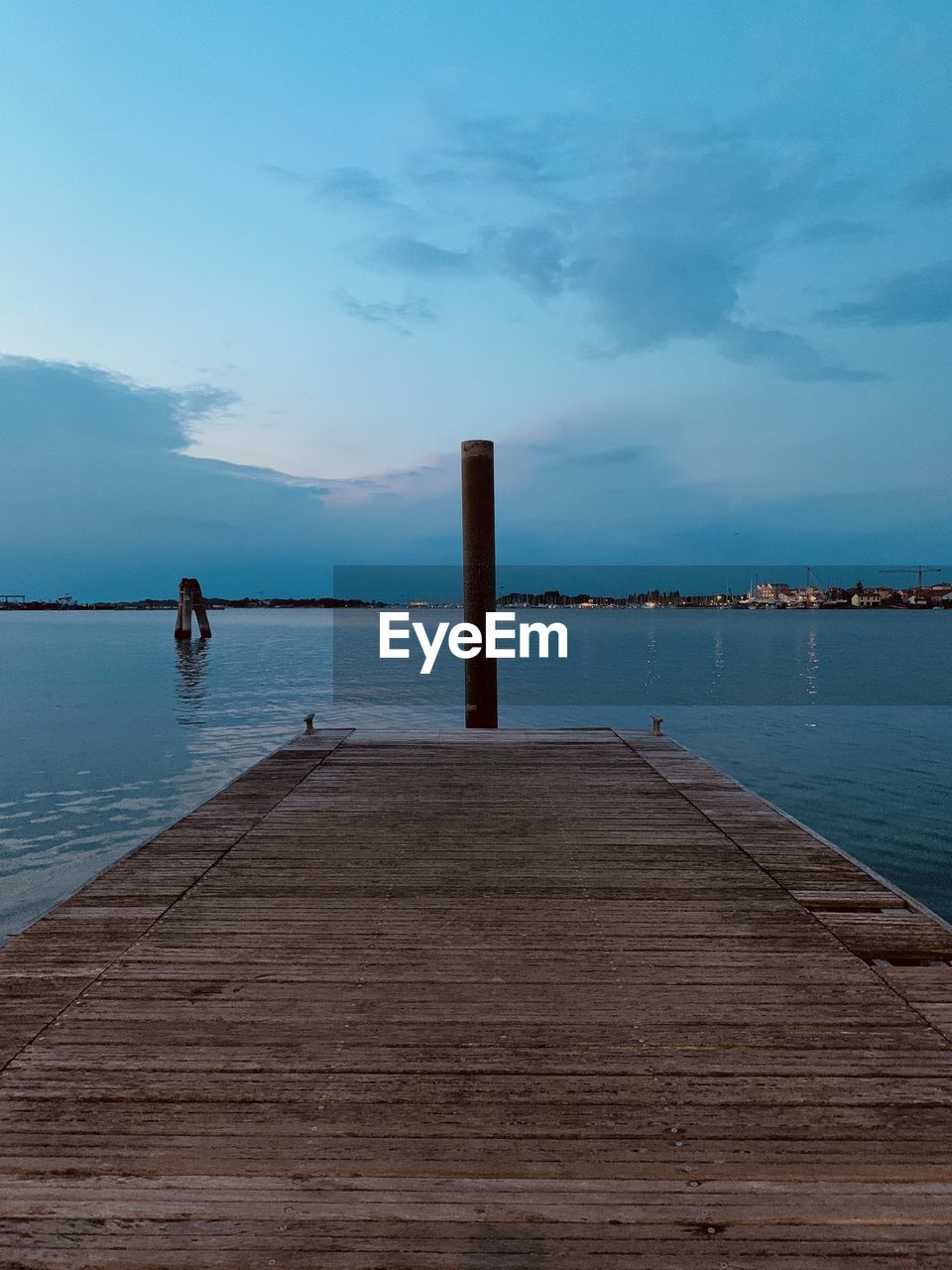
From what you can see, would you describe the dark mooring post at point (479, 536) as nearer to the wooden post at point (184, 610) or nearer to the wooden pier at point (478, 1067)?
the wooden pier at point (478, 1067)

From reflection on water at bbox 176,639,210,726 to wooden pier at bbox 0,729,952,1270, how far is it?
23.0 m

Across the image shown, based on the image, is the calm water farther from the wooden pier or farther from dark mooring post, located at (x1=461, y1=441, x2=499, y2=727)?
dark mooring post, located at (x1=461, y1=441, x2=499, y2=727)

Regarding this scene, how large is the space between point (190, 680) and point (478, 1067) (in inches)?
1668

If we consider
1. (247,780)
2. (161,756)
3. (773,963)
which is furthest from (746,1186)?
(161,756)

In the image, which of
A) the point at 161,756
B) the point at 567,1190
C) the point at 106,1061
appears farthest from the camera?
the point at 161,756

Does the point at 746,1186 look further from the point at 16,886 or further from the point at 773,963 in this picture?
the point at 16,886

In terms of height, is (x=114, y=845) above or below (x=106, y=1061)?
below

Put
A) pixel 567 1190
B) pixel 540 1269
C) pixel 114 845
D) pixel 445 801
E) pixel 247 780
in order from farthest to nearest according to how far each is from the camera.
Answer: pixel 114 845, pixel 247 780, pixel 445 801, pixel 567 1190, pixel 540 1269

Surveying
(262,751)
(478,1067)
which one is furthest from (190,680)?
(478,1067)

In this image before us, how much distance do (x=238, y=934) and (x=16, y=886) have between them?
7718 mm

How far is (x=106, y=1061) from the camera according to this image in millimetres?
3566

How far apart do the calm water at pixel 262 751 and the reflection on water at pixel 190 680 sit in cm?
19

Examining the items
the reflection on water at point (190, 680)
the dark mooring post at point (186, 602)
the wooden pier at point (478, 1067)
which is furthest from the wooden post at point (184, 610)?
the wooden pier at point (478, 1067)

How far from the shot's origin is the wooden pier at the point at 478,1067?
8.57 ft
